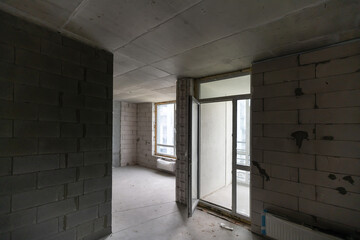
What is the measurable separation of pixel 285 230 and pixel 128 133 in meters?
5.91

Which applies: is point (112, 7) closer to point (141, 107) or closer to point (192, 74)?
point (192, 74)

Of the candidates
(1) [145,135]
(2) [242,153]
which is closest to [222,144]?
(2) [242,153]

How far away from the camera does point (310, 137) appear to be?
2.11 meters

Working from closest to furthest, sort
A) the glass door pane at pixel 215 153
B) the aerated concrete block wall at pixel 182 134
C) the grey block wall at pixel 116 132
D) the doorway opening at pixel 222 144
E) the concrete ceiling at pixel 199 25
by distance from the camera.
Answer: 1. the concrete ceiling at pixel 199 25
2. the doorway opening at pixel 222 144
3. the aerated concrete block wall at pixel 182 134
4. the glass door pane at pixel 215 153
5. the grey block wall at pixel 116 132

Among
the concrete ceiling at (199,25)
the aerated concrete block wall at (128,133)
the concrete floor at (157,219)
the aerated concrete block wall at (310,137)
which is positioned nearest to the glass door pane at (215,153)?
the concrete floor at (157,219)

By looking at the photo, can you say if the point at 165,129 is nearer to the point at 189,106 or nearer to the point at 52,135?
the point at 189,106

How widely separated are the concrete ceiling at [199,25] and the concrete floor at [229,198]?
251 cm

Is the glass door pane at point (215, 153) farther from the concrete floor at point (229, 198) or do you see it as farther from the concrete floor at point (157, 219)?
the concrete floor at point (157, 219)

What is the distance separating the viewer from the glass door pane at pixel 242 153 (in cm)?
303

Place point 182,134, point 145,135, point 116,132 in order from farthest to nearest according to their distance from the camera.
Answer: point 145,135 < point 116,132 < point 182,134

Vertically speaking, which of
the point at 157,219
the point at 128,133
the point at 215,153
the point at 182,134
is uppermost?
the point at 182,134

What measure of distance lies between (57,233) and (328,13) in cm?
335

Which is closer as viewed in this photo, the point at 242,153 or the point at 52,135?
the point at 52,135

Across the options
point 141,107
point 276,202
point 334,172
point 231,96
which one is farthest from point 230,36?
point 141,107
